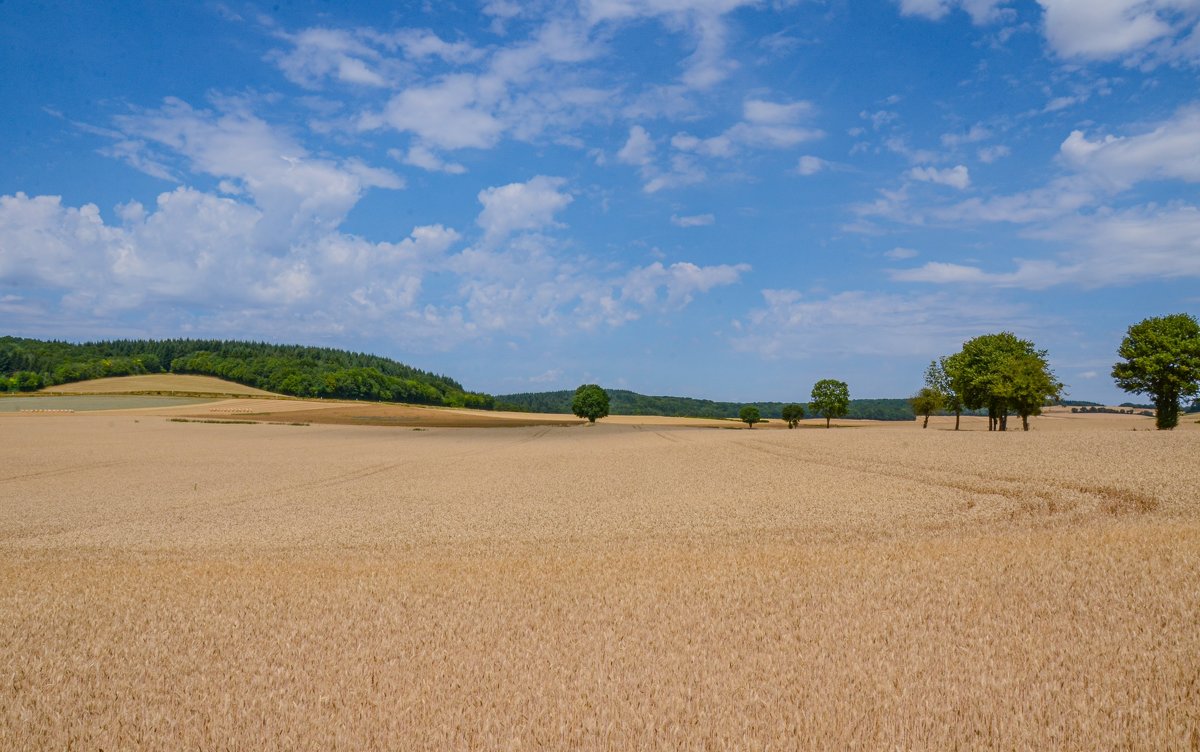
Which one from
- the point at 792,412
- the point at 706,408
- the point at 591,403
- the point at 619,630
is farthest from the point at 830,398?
the point at 619,630

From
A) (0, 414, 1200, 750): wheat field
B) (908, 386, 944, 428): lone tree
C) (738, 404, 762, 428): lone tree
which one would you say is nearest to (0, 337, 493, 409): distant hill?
(738, 404, 762, 428): lone tree

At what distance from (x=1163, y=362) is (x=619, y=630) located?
65070 mm

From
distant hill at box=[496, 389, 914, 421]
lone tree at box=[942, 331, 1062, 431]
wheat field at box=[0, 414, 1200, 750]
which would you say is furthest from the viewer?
distant hill at box=[496, 389, 914, 421]

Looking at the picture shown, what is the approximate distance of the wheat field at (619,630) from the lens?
5465 mm

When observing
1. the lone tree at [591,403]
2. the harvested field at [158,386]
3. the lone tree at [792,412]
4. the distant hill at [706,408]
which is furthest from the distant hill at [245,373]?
the lone tree at [792,412]

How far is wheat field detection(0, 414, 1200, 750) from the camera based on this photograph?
546cm

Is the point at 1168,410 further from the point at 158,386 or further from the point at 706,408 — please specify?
the point at 158,386

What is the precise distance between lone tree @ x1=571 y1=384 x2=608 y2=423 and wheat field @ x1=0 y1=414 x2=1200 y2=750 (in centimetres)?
9081

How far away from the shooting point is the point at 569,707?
5.68m

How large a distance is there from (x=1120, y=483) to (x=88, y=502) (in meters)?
32.1

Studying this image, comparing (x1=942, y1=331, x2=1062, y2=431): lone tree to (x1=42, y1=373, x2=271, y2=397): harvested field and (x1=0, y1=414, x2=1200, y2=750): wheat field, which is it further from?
(x1=42, y1=373, x2=271, y2=397): harvested field

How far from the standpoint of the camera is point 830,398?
107m

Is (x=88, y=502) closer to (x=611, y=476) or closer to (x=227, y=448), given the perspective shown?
(x=611, y=476)

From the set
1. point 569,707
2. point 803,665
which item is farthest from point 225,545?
point 803,665
